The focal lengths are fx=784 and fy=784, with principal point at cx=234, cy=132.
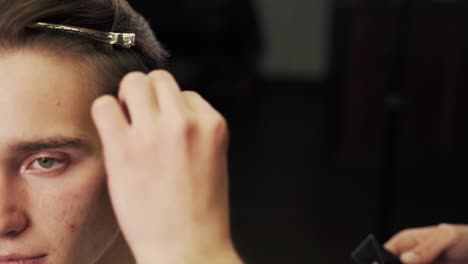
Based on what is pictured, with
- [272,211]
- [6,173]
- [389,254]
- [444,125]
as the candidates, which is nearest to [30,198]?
[6,173]

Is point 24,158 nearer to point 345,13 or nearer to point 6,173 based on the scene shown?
point 6,173

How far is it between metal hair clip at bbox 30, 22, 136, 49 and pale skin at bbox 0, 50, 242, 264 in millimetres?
37

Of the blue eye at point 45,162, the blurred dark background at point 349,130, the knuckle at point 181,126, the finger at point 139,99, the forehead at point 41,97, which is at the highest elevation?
the finger at point 139,99

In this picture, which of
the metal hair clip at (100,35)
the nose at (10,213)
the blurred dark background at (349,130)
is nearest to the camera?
the nose at (10,213)

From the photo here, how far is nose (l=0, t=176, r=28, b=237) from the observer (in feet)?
2.50

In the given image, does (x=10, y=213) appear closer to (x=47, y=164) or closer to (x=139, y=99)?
(x=47, y=164)

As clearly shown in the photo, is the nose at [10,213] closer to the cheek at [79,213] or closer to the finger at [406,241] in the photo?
the cheek at [79,213]

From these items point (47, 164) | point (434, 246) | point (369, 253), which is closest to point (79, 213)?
point (47, 164)

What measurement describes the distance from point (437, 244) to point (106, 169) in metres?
0.45

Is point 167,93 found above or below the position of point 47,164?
above

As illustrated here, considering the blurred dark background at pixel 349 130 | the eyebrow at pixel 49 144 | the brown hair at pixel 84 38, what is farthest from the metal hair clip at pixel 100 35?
the blurred dark background at pixel 349 130

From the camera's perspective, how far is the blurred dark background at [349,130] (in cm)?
313

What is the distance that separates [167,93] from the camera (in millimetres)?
620

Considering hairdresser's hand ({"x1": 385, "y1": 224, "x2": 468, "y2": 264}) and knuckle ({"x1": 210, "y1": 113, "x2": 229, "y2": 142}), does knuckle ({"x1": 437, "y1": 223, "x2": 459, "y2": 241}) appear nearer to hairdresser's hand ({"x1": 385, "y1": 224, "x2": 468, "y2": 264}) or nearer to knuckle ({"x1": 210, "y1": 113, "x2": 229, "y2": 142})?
hairdresser's hand ({"x1": 385, "y1": 224, "x2": 468, "y2": 264})
